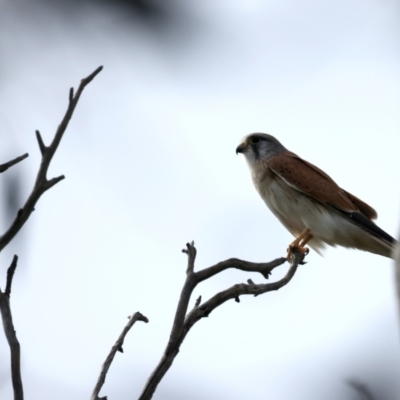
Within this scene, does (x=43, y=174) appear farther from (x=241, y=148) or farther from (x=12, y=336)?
(x=241, y=148)

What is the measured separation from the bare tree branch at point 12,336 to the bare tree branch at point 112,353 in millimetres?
249

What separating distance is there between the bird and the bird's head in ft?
0.46

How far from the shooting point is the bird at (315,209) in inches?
184

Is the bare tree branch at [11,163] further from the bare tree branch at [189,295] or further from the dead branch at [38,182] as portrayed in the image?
the bare tree branch at [189,295]

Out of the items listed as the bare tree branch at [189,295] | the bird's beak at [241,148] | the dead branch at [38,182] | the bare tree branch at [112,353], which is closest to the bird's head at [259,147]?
the bird's beak at [241,148]

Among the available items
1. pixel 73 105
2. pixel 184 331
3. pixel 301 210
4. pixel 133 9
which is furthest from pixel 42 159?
pixel 301 210

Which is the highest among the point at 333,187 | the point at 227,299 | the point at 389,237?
the point at 333,187

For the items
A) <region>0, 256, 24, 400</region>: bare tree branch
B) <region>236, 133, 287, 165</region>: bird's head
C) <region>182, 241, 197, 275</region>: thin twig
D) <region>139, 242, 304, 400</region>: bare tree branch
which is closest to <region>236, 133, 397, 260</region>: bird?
<region>236, 133, 287, 165</region>: bird's head

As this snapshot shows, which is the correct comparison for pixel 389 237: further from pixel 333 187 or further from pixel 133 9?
pixel 133 9

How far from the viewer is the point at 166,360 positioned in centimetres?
218

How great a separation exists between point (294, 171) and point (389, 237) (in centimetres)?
81

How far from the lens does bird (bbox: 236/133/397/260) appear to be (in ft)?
15.3

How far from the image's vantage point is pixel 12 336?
1.93m

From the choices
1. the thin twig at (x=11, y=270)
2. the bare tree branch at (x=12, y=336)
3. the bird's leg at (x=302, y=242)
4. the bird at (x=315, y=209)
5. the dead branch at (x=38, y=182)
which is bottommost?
the bare tree branch at (x=12, y=336)
